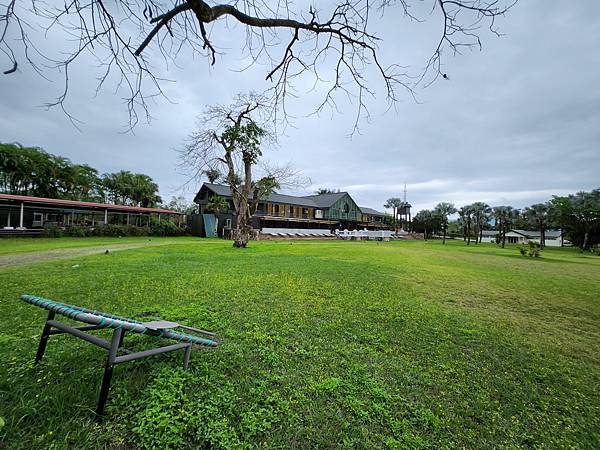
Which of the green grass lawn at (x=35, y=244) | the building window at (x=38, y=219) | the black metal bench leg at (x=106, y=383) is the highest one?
the building window at (x=38, y=219)

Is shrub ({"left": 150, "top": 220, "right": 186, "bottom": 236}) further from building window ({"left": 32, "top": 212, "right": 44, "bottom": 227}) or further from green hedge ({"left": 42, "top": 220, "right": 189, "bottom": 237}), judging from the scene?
building window ({"left": 32, "top": 212, "right": 44, "bottom": 227})

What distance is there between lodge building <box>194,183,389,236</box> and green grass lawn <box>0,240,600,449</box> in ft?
82.9

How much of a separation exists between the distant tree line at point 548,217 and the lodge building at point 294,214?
1169cm

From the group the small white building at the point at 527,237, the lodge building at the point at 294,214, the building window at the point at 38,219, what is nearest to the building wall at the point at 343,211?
the lodge building at the point at 294,214

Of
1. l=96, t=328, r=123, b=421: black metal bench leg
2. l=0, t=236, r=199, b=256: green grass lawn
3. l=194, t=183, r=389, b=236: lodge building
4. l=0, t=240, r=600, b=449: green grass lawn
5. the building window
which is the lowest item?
l=0, t=236, r=199, b=256: green grass lawn

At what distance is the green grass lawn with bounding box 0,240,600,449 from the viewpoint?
181 centimetres

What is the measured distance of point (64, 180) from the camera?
3466cm

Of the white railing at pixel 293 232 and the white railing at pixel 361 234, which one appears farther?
the white railing at pixel 361 234

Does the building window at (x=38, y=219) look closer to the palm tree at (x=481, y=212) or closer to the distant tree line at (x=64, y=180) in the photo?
the distant tree line at (x=64, y=180)

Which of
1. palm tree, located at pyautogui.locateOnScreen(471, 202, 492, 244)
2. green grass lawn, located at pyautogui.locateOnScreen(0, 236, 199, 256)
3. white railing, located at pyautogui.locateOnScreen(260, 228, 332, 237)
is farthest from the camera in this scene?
palm tree, located at pyautogui.locateOnScreen(471, 202, 492, 244)

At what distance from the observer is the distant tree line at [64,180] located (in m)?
30.1

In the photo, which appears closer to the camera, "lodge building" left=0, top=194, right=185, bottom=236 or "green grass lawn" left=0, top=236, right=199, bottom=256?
"green grass lawn" left=0, top=236, right=199, bottom=256

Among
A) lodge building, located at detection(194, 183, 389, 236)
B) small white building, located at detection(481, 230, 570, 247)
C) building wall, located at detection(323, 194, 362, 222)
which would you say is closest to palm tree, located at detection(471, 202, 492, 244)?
small white building, located at detection(481, 230, 570, 247)

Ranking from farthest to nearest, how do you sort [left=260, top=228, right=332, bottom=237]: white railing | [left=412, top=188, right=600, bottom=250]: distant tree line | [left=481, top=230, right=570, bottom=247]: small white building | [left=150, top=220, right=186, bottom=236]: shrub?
[left=481, top=230, right=570, bottom=247]: small white building, [left=412, top=188, right=600, bottom=250]: distant tree line, [left=260, top=228, right=332, bottom=237]: white railing, [left=150, top=220, right=186, bottom=236]: shrub
